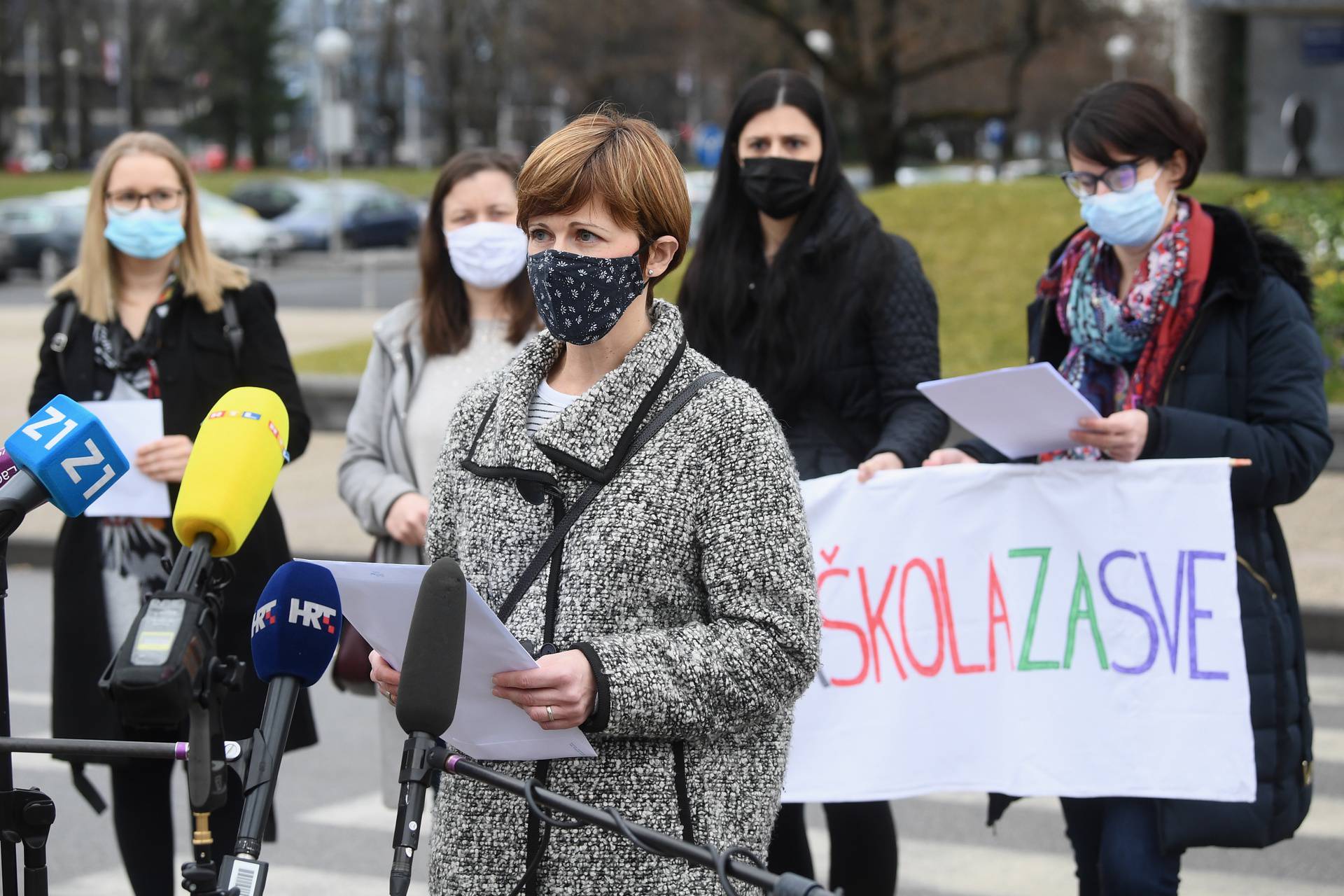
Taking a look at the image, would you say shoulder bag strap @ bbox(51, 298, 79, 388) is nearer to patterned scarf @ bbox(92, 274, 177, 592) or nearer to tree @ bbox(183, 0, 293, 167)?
patterned scarf @ bbox(92, 274, 177, 592)

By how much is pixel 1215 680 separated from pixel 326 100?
29.2 metres

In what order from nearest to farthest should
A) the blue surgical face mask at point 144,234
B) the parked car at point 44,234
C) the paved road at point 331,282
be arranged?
the blue surgical face mask at point 144,234 → the paved road at point 331,282 → the parked car at point 44,234

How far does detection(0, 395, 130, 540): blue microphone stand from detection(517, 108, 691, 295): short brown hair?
690mm

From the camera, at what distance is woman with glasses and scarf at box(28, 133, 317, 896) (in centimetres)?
432

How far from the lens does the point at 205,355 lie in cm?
452

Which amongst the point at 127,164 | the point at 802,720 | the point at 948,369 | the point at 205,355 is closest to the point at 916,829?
the point at 802,720

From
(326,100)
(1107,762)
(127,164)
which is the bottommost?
(1107,762)

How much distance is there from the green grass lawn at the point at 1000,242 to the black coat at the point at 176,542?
26.8ft

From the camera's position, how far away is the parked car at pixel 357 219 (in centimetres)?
3750

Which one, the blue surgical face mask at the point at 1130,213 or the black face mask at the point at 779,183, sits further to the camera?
the black face mask at the point at 779,183

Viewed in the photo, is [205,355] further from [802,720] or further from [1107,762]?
[1107,762]

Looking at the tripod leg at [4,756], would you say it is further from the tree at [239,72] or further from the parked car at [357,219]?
the tree at [239,72]

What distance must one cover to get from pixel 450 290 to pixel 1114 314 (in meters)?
1.86

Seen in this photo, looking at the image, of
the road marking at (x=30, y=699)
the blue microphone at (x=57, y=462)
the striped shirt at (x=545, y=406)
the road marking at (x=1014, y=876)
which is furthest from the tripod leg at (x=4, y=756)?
the road marking at (x=30, y=699)
